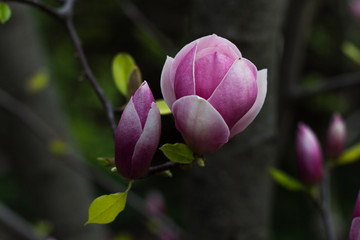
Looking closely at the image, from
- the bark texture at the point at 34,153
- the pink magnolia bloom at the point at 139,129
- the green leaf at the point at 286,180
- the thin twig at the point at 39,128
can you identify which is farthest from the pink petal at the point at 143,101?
the bark texture at the point at 34,153

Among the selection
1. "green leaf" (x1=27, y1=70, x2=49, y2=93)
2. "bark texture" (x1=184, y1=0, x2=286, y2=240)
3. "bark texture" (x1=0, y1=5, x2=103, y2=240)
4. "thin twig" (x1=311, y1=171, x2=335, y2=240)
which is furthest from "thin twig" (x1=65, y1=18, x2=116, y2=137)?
"bark texture" (x1=0, y1=5, x2=103, y2=240)

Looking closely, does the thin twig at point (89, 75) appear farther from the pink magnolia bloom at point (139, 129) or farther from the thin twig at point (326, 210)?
the thin twig at point (326, 210)

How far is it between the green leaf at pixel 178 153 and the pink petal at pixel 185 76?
0.05 m

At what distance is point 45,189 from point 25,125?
209 mm

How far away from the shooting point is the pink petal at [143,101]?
0.34 metres

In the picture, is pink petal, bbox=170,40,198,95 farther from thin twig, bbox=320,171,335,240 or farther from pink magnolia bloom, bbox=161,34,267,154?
thin twig, bbox=320,171,335,240

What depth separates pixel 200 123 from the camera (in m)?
0.32

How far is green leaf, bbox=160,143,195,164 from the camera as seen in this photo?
34 cm

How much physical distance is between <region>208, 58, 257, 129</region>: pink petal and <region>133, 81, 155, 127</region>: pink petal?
53 mm

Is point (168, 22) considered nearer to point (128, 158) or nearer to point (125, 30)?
point (125, 30)

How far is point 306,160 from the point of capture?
1.96 ft

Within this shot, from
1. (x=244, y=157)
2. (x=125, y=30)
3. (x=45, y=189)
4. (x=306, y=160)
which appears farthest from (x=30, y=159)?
(x=125, y=30)

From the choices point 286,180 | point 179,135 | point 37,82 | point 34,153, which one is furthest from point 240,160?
point 34,153

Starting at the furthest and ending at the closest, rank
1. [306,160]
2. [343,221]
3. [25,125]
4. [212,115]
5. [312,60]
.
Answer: [312,60] → [343,221] → [25,125] → [306,160] → [212,115]
